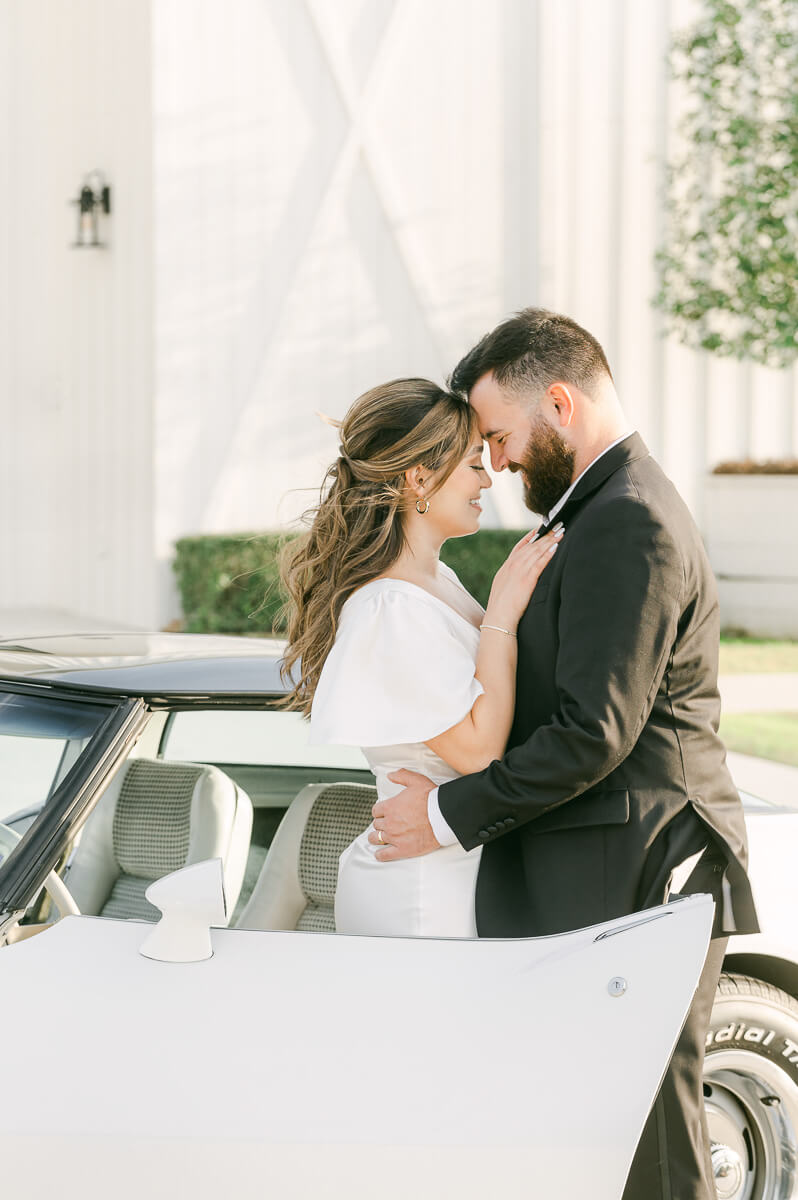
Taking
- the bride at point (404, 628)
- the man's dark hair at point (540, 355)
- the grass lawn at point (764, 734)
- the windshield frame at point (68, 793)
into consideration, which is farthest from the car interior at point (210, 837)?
the grass lawn at point (764, 734)

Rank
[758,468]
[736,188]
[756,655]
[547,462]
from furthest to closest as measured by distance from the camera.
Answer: [758,468] → [736,188] → [756,655] → [547,462]

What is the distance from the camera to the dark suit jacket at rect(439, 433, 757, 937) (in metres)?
2.19

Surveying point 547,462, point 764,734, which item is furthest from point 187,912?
point 764,734

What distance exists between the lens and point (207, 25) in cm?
1220

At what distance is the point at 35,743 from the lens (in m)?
2.62

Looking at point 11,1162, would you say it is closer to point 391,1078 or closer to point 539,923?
point 391,1078

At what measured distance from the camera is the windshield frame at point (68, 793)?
2260mm

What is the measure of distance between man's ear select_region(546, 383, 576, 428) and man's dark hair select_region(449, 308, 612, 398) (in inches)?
0.6

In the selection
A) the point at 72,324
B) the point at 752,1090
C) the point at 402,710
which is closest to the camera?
the point at 402,710

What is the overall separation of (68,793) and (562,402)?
1.18 m

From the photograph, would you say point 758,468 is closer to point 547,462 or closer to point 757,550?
point 757,550

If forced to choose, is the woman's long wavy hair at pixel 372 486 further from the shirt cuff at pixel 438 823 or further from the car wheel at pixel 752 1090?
the car wheel at pixel 752 1090

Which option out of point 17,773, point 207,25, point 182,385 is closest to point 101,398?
point 182,385

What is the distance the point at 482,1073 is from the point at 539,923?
43cm
